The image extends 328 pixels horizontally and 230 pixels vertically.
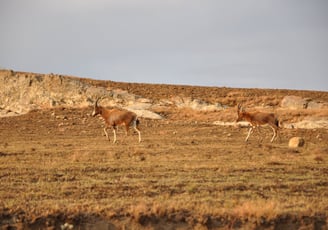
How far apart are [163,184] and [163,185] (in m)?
0.09

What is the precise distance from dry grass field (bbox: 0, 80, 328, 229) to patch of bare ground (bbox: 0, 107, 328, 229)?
20 millimetres

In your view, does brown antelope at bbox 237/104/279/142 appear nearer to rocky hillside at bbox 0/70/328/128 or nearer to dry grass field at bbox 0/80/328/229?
dry grass field at bbox 0/80/328/229

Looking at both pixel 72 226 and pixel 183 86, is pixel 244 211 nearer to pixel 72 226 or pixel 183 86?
pixel 72 226

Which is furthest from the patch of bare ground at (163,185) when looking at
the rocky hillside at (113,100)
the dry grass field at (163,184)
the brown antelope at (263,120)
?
the rocky hillside at (113,100)

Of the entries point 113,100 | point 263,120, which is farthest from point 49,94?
point 263,120

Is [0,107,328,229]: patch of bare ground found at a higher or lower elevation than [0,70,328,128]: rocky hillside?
lower

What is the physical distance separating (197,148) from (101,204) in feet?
33.9

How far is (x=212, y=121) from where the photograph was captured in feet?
119

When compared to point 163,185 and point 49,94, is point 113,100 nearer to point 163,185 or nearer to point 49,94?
point 49,94

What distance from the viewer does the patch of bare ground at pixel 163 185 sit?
34.1ft

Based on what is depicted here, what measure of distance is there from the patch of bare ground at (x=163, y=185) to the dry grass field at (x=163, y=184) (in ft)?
0.06

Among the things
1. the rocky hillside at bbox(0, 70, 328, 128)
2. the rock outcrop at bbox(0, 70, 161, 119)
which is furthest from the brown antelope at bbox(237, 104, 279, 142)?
the rock outcrop at bbox(0, 70, 161, 119)

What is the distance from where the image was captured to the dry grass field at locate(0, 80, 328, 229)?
409 inches

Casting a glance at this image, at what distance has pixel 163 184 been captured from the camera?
12859 mm
